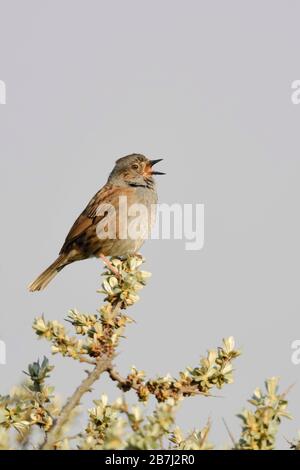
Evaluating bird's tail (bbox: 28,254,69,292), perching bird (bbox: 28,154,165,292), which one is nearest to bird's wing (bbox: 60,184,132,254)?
perching bird (bbox: 28,154,165,292)

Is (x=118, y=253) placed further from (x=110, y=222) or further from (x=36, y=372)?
(x=36, y=372)

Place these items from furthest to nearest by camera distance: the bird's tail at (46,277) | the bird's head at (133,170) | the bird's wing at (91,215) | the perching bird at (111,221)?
the bird's head at (133,170), the bird's wing at (91,215), the bird's tail at (46,277), the perching bird at (111,221)

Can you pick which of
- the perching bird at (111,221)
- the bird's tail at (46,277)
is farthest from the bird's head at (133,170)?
the bird's tail at (46,277)

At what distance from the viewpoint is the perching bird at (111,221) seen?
8.88 m

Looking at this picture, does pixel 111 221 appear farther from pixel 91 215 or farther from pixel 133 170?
pixel 133 170

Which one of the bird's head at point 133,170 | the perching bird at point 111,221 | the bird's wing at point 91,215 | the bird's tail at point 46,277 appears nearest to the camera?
the perching bird at point 111,221

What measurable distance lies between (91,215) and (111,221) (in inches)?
14.4

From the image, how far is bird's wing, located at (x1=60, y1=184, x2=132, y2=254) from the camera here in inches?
367

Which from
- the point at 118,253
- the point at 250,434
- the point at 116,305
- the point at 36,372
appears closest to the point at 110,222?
the point at 118,253

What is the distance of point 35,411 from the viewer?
4043 millimetres

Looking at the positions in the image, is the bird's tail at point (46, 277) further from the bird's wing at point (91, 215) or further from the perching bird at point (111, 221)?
the bird's wing at point (91, 215)

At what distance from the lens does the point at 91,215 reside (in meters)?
9.47

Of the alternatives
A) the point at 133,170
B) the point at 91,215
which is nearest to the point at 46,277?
the point at 91,215

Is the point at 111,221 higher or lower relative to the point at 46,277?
higher
